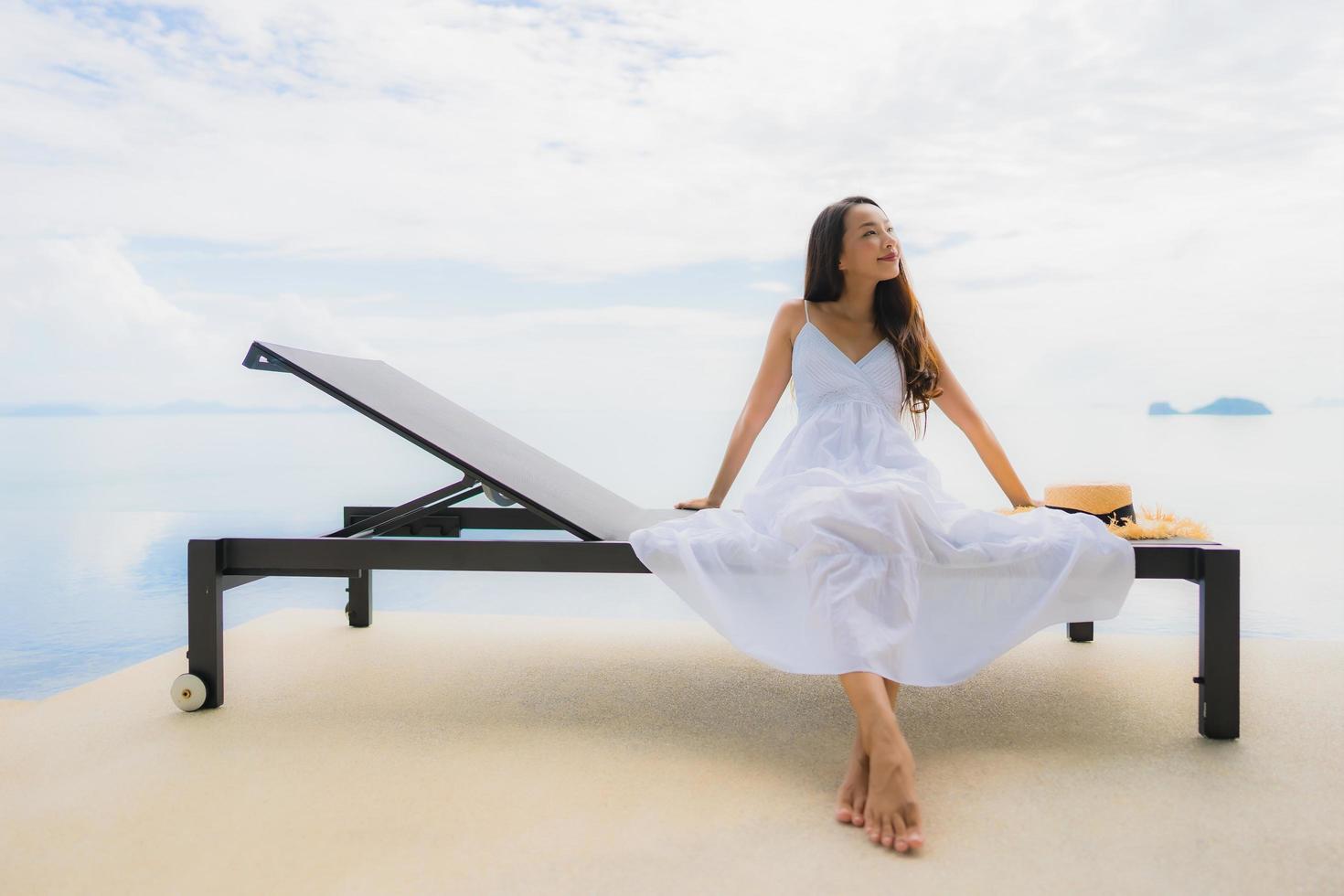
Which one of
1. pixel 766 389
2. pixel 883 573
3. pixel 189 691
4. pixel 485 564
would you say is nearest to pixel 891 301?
pixel 766 389

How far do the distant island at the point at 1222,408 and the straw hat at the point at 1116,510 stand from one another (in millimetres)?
13307

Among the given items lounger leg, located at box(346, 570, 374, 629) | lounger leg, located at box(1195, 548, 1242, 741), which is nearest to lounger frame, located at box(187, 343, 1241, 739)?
lounger leg, located at box(1195, 548, 1242, 741)

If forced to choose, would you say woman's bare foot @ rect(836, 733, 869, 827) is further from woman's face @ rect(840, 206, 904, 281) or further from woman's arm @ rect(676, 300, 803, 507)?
woman's face @ rect(840, 206, 904, 281)

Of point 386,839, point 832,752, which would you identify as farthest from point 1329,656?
point 386,839

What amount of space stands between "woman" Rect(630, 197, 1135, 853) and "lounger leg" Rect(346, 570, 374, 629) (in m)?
1.48

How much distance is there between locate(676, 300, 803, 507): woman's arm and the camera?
247cm

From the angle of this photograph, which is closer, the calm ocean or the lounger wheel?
the lounger wheel

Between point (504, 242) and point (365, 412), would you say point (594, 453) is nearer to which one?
point (504, 242)

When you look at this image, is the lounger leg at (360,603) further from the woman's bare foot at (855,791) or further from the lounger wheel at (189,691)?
the woman's bare foot at (855,791)

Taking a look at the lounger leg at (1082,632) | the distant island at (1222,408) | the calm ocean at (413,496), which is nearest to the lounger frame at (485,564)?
the lounger leg at (1082,632)

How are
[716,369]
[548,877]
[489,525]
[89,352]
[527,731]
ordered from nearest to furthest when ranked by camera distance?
1. [548,877]
2. [527,731]
3. [489,525]
4. [89,352]
5. [716,369]

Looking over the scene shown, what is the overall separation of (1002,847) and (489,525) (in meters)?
1.93

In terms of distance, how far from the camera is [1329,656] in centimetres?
273

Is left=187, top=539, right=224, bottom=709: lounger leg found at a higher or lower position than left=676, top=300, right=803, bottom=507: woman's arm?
lower
